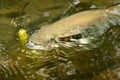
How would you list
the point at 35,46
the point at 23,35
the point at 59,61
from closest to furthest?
the point at 59,61
the point at 35,46
the point at 23,35

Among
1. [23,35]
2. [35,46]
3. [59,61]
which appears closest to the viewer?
[59,61]

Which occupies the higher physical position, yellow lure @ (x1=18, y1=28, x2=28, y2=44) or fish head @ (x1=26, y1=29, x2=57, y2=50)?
yellow lure @ (x1=18, y1=28, x2=28, y2=44)

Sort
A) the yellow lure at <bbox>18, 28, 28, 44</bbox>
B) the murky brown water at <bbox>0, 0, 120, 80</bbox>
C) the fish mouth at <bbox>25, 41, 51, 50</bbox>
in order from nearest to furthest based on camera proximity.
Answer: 1. the murky brown water at <bbox>0, 0, 120, 80</bbox>
2. the fish mouth at <bbox>25, 41, 51, 50</bbox>
3. the yellow lure at <bbox>18, 28, 28, 44</bbox>

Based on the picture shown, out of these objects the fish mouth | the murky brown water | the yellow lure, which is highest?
the yellow lure

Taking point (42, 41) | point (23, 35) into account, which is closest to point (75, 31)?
point (42, 41)

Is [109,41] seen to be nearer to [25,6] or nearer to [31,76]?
[31,76]

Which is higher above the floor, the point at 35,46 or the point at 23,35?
the point at 23,35

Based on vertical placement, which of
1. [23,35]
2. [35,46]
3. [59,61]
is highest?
[23,35]

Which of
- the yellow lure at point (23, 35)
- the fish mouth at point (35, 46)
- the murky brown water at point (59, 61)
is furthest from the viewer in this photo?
the yellow lure at point (23, 35)

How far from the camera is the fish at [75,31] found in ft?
10.5

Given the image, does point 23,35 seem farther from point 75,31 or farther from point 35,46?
point 75,31

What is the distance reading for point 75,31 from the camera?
328 cm

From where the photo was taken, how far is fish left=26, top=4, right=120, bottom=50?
320 centimetres

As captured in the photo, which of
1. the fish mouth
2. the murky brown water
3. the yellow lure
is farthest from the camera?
the yellow lure
